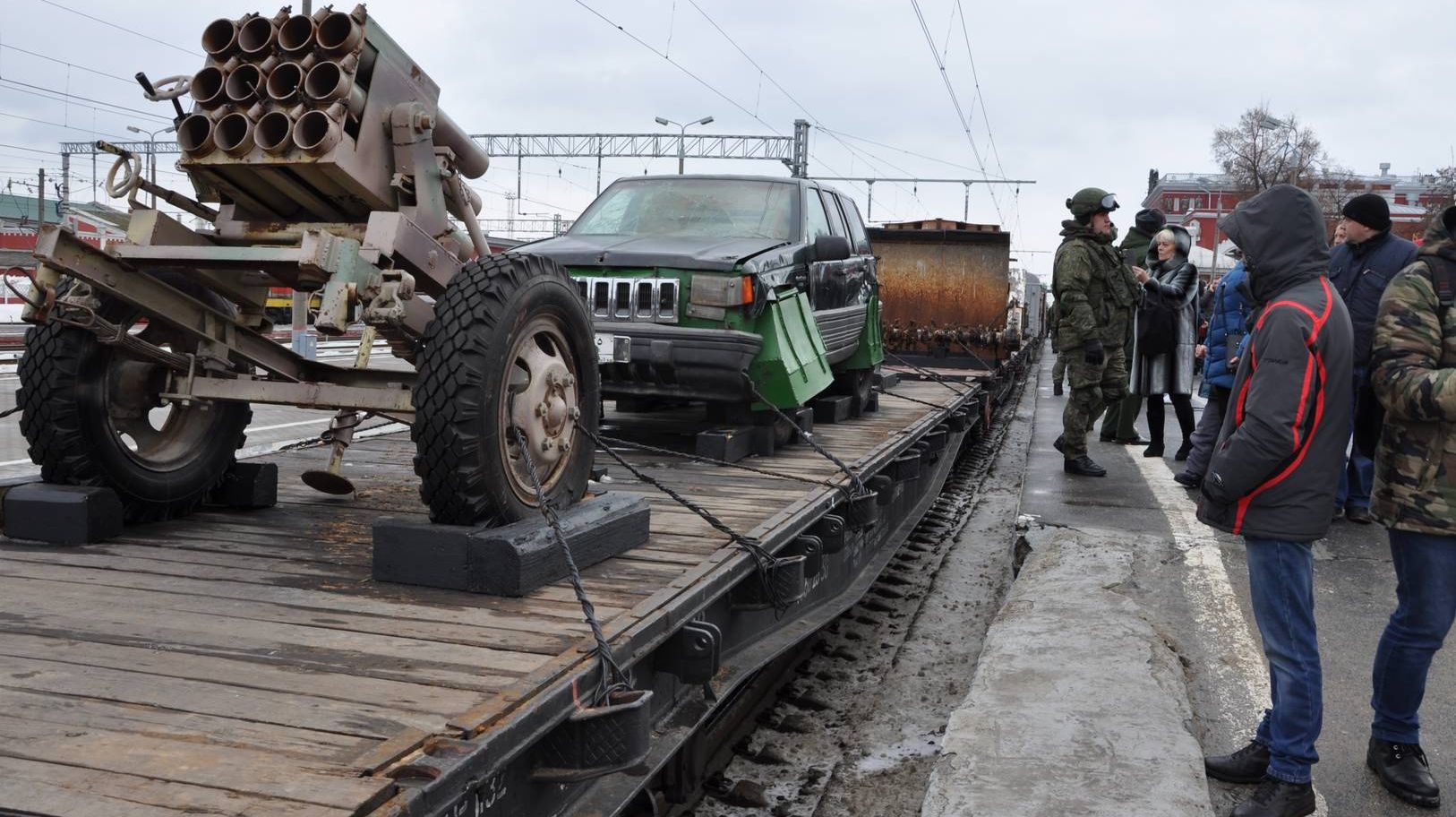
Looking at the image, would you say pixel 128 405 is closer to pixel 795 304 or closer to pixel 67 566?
pixel 67 566

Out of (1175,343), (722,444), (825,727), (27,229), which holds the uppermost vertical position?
(27,229)

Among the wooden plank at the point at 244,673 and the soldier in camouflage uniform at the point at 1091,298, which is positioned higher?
the soldier in camouflage uniform at the point at 1091,298

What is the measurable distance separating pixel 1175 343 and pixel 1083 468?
1.49 metres

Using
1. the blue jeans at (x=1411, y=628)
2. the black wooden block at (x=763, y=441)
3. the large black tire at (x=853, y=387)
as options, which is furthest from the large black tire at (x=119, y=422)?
the large black tire at (x=853, y=387)

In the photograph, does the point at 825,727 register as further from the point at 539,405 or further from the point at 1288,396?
the point at 1288,396

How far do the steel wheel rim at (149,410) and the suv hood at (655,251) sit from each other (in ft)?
7.27

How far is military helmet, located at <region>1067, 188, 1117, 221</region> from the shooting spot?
8969 mm

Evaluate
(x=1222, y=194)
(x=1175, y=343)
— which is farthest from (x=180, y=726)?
(x=1222, y=194)

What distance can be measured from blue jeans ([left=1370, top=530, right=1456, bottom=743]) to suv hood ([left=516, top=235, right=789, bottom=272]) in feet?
12.6

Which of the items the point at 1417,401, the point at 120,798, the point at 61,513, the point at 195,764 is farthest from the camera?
the point at 61,513

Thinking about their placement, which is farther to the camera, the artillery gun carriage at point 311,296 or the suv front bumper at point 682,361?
the suv front bumper at point 682,361

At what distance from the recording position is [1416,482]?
362 cm

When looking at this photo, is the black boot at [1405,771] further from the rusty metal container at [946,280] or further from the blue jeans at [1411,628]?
the rusty metal container at [946,280]

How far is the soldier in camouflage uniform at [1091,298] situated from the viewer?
8977 millimetres
